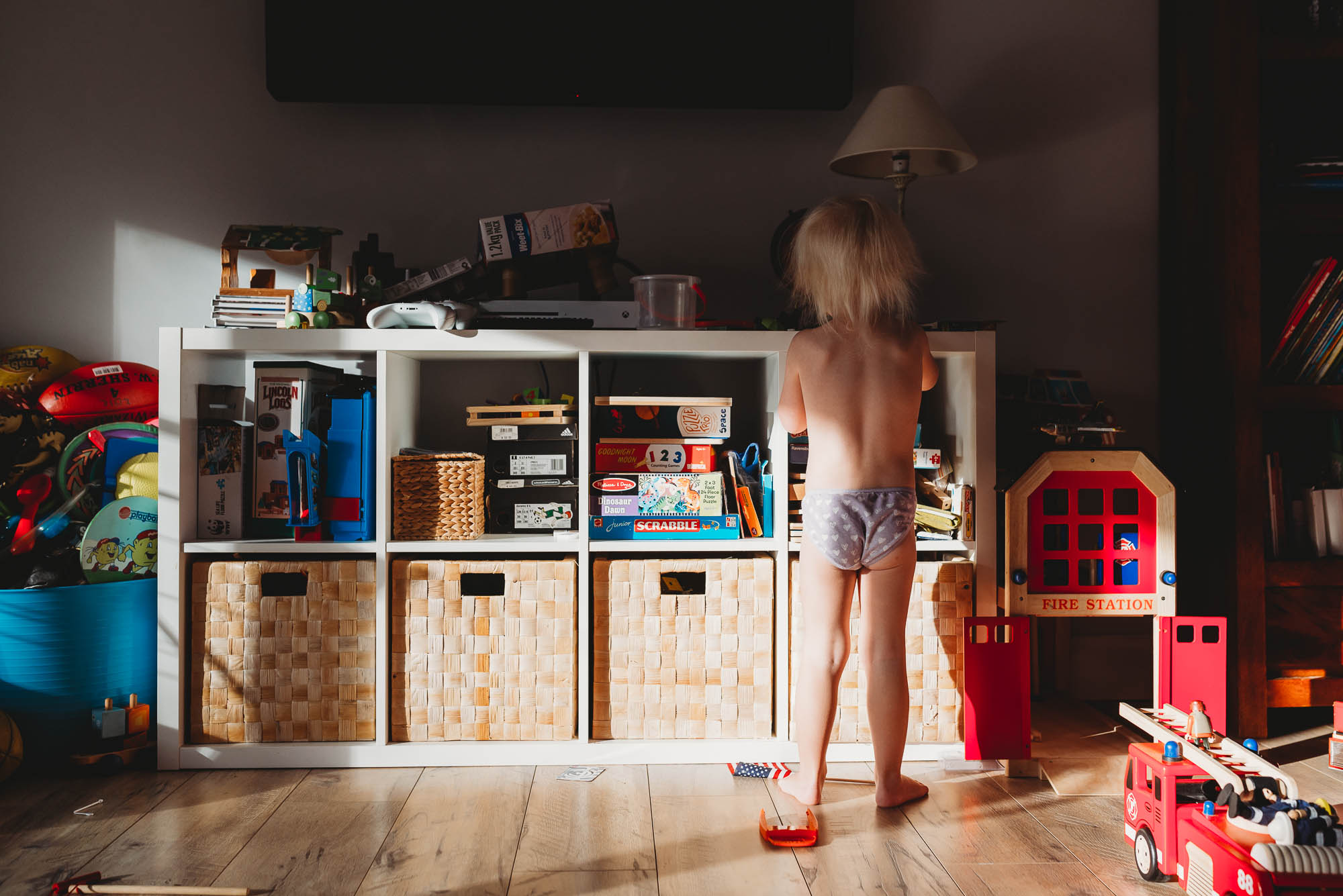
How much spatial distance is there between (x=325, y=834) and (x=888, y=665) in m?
1.17

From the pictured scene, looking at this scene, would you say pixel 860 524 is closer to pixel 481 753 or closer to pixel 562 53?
pixel 481 753

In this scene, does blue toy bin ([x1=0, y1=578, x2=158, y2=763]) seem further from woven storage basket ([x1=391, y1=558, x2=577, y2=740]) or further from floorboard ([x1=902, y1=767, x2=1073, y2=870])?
floorboard ([x1=902, y1=767, x2=1073, y2=870])

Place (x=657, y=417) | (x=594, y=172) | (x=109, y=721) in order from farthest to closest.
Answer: (x=594, y=172) < (x=657, y=417) < (x=109, y=721)

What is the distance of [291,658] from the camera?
7.04ft

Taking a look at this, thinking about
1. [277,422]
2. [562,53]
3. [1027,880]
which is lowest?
[1027,880]

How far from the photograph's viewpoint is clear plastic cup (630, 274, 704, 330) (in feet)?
7.52

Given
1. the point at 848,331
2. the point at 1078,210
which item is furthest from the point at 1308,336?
the point at 848,331

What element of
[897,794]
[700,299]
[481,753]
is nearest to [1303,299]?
[700,299]

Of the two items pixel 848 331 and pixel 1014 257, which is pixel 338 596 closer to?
pixel 848 331

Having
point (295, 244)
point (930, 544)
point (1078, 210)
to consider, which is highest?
point (1078, 210)

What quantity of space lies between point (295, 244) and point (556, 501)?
901mm

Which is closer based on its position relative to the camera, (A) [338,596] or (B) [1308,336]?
(A) [338,596]

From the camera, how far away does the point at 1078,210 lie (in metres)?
2.71

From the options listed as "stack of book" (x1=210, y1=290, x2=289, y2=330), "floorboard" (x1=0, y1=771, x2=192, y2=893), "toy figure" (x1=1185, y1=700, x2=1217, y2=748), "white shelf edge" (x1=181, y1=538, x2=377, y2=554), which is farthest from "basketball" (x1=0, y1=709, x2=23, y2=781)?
"toy figure" (x1=1185, y1=700, x2=1217, y2=748)
